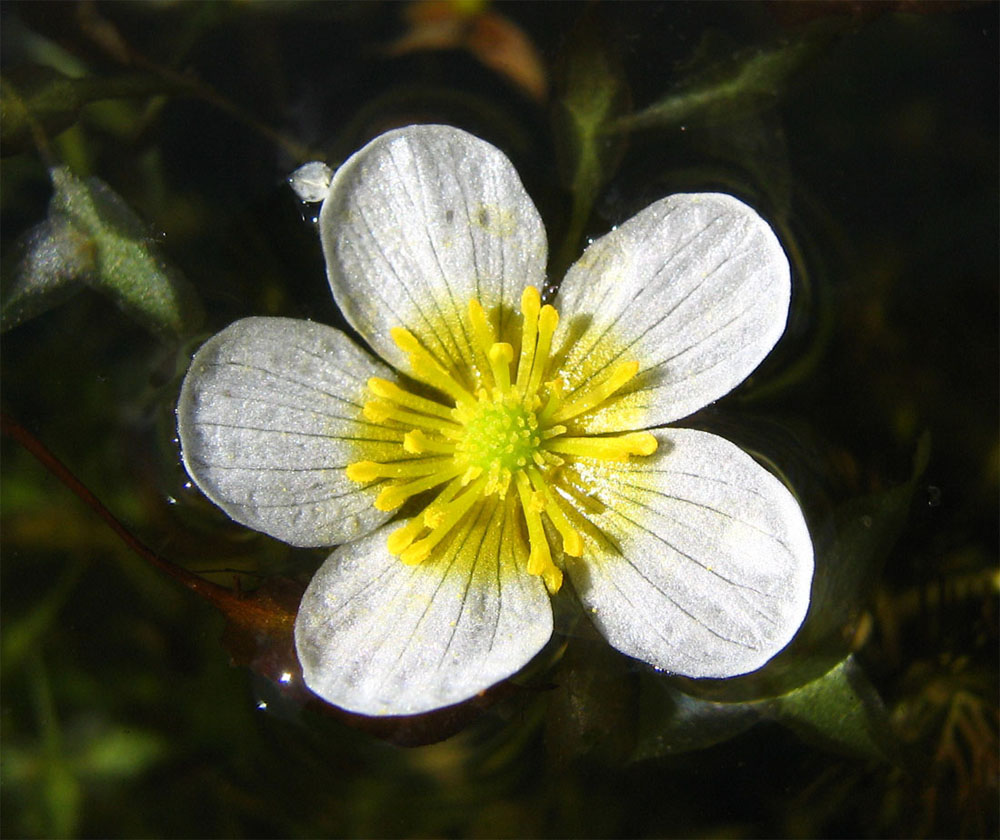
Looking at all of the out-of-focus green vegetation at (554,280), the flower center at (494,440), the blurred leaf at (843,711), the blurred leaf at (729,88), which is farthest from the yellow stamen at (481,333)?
the blurred leaf at (843,711)

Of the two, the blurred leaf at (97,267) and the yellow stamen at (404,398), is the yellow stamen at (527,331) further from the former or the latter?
the blurred leaf at (97,267)

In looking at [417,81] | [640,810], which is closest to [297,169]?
[417,81]

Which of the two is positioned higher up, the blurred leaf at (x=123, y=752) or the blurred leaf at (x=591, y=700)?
the blurred leaf at (x=591, y=700)

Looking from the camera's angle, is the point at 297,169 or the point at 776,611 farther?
the point at 297,169

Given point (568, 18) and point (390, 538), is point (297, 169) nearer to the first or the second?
point (568, 18)

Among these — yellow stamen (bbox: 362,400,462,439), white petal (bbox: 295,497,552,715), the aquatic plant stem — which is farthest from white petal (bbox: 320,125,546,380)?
the aquatic plant stem
